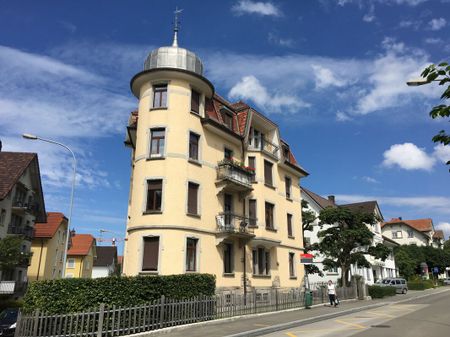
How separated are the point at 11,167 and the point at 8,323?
22.2m

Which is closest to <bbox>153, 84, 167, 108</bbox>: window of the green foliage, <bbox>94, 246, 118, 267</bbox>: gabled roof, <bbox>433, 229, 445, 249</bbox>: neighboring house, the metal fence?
the metal fence

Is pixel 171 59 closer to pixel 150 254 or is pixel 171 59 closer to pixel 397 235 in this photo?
pixel 150 254

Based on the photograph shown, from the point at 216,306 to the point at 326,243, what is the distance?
69.6ft

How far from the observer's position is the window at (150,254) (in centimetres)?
2073

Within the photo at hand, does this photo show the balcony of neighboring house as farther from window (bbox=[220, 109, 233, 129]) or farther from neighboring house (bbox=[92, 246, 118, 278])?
neighboring house (bbox=[92, 246, 118, 278])

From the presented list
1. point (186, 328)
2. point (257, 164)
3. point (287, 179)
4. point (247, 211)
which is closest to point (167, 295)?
point (186, 328)

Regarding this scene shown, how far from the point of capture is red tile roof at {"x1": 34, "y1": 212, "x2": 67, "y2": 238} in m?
44.7

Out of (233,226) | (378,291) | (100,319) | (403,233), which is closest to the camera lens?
(100,319)

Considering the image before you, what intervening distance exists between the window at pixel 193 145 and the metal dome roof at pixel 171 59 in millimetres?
4206

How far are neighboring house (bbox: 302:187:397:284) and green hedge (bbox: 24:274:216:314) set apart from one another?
3493 centimetres

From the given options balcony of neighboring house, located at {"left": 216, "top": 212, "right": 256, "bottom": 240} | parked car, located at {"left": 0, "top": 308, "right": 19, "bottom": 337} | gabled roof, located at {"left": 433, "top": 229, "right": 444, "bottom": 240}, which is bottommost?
parked car, located at {"left": 0, "top": 308, "right": 19, "bottom": 337}

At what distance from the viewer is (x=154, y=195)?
2211 cm

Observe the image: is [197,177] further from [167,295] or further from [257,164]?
[167,295]

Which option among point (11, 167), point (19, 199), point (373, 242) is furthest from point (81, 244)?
point (373, 242)
